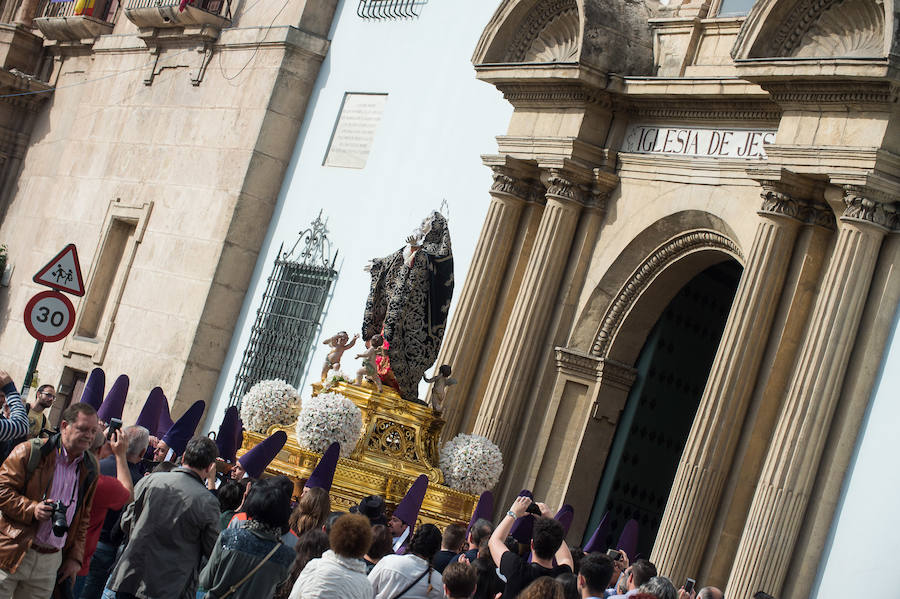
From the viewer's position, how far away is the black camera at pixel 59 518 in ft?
21.6

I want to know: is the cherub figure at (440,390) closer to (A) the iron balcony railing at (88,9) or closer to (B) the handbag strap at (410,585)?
(B) the handbag strap at (410,585)

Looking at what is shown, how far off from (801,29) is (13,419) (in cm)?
746

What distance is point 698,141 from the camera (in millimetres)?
13281

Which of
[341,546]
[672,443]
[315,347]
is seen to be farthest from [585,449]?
[341,546]

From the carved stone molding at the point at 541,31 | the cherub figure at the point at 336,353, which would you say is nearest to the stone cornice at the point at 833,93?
the carved stone molding at the point at 541,31

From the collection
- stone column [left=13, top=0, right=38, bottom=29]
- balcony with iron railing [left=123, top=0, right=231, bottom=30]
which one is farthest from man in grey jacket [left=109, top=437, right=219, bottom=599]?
stone column [left=13, top=0, right=38, bottom=29]

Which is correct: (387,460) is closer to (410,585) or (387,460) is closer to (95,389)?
(95,389)

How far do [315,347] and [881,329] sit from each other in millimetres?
8175

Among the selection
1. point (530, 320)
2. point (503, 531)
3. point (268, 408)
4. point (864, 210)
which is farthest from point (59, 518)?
point (530, 320)

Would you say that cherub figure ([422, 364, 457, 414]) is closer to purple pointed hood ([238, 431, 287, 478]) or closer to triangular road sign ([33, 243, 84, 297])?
purple pointed hood ([238, 431, 287, 478])

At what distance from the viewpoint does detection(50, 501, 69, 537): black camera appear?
6.60 m

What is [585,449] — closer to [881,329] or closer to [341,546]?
[881,329]

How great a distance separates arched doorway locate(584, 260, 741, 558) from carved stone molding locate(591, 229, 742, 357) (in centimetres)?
52

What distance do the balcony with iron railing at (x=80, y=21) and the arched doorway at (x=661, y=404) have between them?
1292 cm
